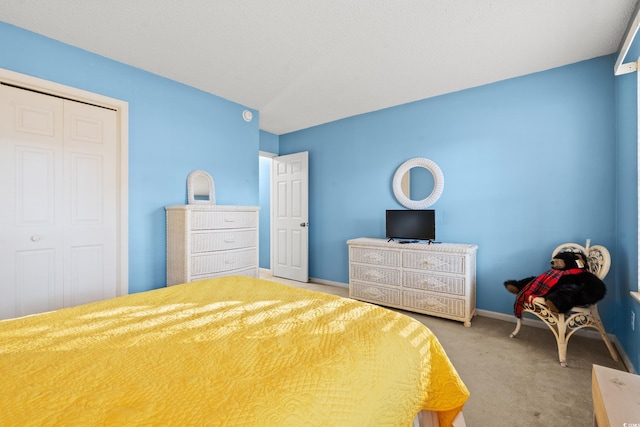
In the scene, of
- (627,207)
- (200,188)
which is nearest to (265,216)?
(200,188)

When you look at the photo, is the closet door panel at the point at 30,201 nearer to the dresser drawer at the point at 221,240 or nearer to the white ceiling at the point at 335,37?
the white ceiling at the point at 335,37

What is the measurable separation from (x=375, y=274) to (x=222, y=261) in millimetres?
1770

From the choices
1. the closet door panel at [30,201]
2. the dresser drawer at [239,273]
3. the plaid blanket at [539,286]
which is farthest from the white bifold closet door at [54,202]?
the plaid blanket at [539,286]

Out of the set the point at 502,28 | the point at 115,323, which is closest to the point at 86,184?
the point at 115,323

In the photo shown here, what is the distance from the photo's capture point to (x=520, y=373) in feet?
7.05

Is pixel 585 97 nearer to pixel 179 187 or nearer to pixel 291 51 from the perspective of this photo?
pixel 291 51

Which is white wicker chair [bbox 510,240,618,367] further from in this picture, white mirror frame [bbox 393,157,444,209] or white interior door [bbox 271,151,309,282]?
white interior door [bbox 271,151,309,282]

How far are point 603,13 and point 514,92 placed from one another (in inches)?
39.4

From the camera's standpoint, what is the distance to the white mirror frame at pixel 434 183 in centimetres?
357

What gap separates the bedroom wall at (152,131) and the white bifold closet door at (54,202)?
192 mm

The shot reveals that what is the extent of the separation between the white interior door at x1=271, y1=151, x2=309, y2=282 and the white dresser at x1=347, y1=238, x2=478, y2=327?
1.27m

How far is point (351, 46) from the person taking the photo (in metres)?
2.54

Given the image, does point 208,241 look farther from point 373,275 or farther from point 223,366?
point 223,366

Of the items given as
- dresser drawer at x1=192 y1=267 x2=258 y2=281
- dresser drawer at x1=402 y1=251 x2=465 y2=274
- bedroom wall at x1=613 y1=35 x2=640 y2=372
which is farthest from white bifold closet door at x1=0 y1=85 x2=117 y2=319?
bedroom wall at x1=613 y1=35 x2=640 y2=372
